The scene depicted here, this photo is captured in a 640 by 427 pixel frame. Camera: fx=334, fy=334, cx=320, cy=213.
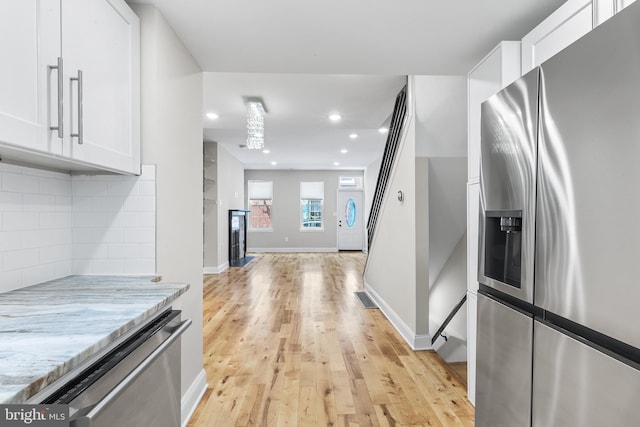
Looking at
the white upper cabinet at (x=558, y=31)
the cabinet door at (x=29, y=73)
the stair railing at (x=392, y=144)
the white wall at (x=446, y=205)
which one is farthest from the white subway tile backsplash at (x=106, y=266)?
the stair railing at (x=392, y=144)

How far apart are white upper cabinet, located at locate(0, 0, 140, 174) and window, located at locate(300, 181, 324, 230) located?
9453mm

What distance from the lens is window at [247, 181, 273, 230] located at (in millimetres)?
11031

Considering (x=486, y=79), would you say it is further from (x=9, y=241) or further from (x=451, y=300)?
(x=451, y=300)

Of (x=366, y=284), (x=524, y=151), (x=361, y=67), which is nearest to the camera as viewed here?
(x=524, y=151)

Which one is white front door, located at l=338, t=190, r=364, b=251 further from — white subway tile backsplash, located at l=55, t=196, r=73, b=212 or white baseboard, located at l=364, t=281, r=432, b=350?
white subway tile backsplash, located at l=55, t=196, r=73, b=212

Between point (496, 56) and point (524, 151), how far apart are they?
1.01 metres

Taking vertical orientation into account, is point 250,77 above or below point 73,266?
above

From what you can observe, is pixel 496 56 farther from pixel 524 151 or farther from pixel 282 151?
pixel 282 151

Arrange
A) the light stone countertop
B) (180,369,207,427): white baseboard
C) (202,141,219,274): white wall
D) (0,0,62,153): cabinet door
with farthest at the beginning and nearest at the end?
(202,141,219,274): white wall < (180,369,207,427): white baseboard < (0,0,62,153): cabinet door < the light stone countertop

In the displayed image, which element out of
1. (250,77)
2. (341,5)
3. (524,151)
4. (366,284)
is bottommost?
(366,284)

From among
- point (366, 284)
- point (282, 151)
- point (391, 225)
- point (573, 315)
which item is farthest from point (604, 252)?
point (282, 151)

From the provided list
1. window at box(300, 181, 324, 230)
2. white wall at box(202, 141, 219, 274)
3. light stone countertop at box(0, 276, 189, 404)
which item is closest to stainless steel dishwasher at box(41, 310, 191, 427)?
Result: light stone countertop at box(0, 276, 189, 404)

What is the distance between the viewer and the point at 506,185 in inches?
51.7

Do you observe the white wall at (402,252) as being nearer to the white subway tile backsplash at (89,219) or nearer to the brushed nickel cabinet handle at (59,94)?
the white subway tile backsplash at (89,219)
